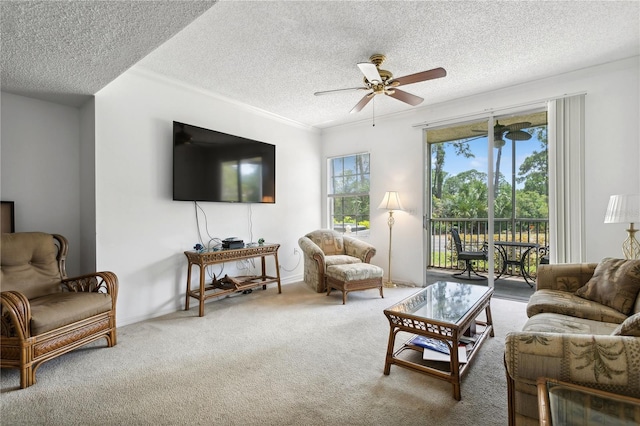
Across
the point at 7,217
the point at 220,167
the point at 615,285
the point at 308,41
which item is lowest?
the point at 615,285

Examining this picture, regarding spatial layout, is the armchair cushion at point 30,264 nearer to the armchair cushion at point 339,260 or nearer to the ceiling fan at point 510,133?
the armchair cushion at point 339,260

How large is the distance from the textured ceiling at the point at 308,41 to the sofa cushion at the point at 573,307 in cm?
215

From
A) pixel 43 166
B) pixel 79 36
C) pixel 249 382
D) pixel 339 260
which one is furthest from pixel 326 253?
pixel 79 36

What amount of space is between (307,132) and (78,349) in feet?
13.7

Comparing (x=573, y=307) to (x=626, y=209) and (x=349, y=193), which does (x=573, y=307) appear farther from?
(x=349, y=193)

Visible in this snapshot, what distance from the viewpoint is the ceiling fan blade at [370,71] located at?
7.61 ft

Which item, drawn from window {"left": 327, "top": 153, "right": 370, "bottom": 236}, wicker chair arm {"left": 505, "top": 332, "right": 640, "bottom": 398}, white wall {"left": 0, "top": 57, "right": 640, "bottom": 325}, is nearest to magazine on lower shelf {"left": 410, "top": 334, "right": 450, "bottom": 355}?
wicker chair arm {"left": 505, "top": 332, "right": 640, "bottom": 398}

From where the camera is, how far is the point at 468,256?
4.44 metres

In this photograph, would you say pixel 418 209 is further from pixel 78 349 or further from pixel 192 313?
pixel 78 349

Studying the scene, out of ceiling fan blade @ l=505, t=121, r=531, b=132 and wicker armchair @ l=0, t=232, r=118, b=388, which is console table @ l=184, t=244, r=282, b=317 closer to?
wicker armchair @ l=0, t=232, r=118, b=388

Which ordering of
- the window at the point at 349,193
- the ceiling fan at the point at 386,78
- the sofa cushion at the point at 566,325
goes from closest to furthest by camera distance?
the sofa cushion at the point at 566,325
the ceiling fan at the point at 386,78
the window at the point at 349,193

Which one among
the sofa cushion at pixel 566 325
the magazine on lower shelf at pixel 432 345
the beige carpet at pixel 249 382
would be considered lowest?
the beige carpet at pixel 249 382

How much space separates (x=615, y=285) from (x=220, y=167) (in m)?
3.84

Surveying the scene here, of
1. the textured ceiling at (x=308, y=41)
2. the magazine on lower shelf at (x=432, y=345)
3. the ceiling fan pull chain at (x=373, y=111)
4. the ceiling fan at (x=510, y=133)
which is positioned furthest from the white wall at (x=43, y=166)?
the ceiling fan at (x=510, y=133)
